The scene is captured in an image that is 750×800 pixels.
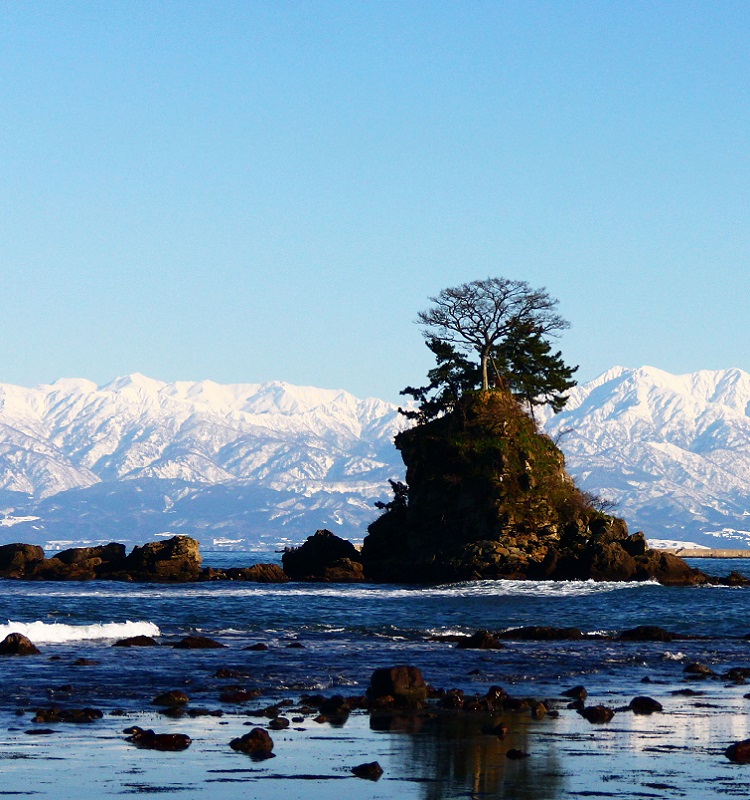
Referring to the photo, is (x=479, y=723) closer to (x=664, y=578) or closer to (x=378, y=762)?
(x=378, y=762)

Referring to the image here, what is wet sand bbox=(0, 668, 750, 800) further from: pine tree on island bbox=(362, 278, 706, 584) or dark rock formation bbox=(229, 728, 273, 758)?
pine tree on island bbox=(362, 278, 706, 584)

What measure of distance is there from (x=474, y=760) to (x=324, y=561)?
302 ft

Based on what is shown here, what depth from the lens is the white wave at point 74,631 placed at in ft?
168

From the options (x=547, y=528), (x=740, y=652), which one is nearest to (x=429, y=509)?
(x=547, y=528)

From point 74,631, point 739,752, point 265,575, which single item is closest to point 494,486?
point 265,575

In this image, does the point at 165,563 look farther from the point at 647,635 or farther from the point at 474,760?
the point at 474,760

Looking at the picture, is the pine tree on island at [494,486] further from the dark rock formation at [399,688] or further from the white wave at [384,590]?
the dark rock formation at [399,688]

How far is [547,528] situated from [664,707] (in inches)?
2768

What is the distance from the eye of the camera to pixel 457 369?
113500 mm

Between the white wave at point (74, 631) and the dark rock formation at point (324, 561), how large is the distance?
55133 mm

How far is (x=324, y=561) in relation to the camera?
379 feet

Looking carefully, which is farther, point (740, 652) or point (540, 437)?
point (540, 437)

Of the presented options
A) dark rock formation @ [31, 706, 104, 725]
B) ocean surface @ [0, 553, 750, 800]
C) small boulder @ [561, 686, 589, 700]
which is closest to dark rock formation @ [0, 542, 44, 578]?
ocean surface @ [0, 553, 750, 800]

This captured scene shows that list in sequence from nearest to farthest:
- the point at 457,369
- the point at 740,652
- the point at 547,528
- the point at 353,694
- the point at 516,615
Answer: the point at 353,694, the point at 740,652, the point at 516,615, the point at 547,528, the point at 457,369
